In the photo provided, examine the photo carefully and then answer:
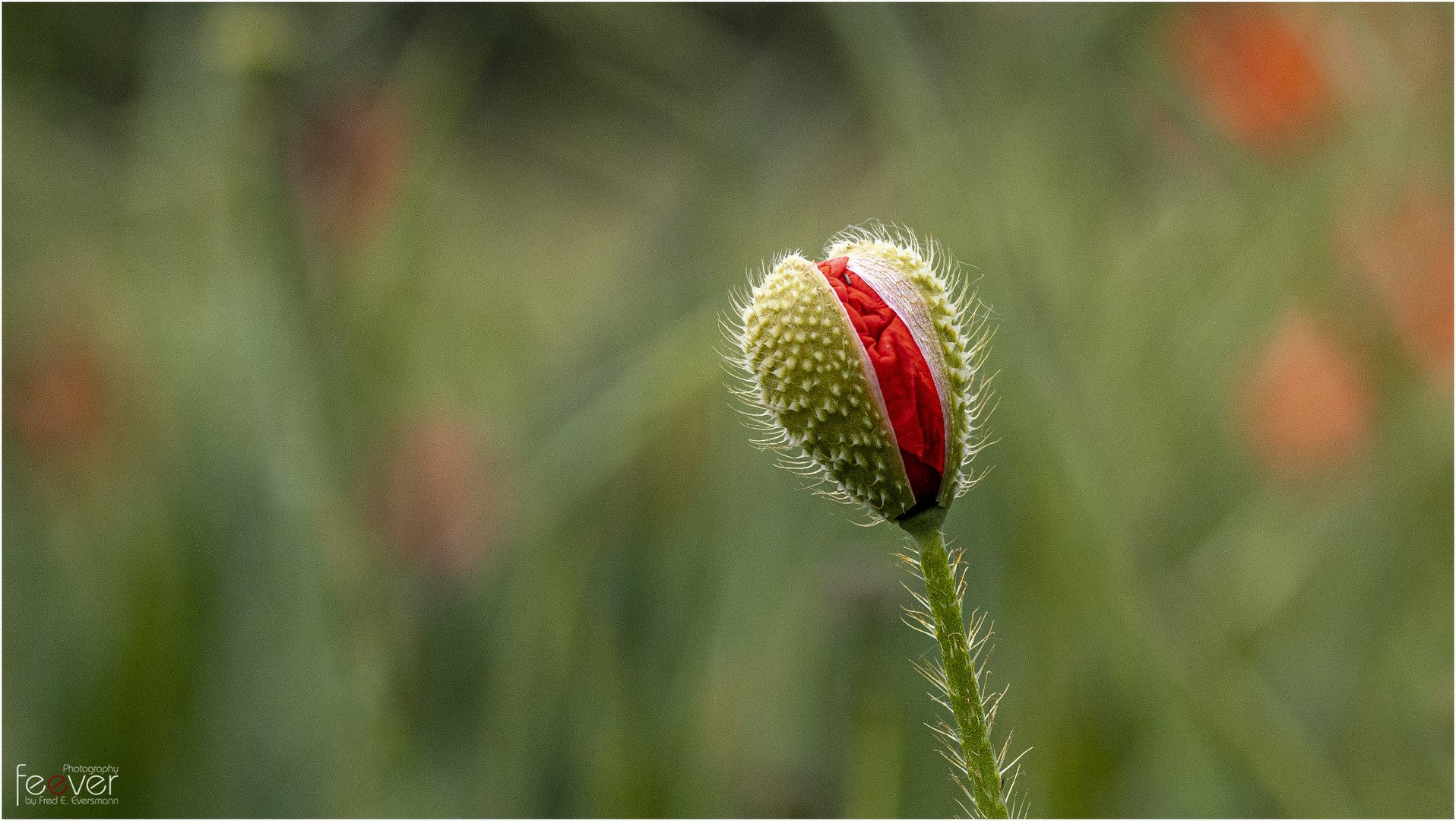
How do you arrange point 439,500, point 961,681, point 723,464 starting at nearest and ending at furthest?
point 961,681, point 439,500, point 723,464

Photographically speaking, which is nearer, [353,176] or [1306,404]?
[353,176]

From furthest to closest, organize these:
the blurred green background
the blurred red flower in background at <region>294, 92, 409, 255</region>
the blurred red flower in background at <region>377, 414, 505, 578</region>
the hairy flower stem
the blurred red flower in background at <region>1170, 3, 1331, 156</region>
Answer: the blurred red flower in background at <region>1170, 3, 1331, 156</region>, the blurred red flower in background at <region>294, 92, 409, 255</region>, the blurred red flower in background at <region>377, 414, 505, 578</region>, the blurred green background, the hairy flower stem

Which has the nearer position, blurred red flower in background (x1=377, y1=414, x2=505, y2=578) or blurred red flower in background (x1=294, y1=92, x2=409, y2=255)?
blurred red flower in background (x1=377, y1=414, x2=505, y2=578)

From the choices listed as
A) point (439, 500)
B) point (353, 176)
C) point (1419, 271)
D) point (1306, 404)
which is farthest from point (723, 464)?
point (1419, 271)

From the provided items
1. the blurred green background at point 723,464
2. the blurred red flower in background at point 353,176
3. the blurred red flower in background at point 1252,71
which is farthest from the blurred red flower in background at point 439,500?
the blurred red flower in background at point 1252,71

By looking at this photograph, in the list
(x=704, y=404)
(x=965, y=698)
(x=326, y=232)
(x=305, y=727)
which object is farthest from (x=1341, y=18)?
(x=305, y=727)

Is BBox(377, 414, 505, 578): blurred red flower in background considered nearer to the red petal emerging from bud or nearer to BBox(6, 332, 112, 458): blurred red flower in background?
BBox(6, 332, 112, 458): blurred red flower in background

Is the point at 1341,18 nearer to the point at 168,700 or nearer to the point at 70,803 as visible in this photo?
the point at 168,700

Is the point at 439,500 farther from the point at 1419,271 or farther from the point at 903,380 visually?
the point at 1419,271

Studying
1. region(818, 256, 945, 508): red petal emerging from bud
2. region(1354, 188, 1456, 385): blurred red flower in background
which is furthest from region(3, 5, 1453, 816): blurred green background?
region(818, 256, 945, 508): red petal emerging from bud
